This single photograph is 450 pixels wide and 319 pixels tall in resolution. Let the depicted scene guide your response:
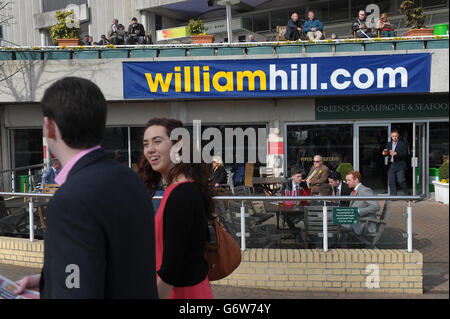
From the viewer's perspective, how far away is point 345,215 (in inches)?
201

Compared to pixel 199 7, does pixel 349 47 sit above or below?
below

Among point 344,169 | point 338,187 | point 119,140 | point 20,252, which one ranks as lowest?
point 20,252

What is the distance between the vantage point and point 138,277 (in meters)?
1.54

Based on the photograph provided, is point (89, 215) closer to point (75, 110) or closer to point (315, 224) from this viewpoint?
point (75, 110)

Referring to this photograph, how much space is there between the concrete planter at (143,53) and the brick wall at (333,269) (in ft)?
29.5

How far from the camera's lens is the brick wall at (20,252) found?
595 cm

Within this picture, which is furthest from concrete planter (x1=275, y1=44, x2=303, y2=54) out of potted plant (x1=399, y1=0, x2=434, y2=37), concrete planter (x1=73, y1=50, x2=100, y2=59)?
concrete planter (x1=73, y1=50, x2=100, y2=59)

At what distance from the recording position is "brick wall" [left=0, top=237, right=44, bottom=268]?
5.95m

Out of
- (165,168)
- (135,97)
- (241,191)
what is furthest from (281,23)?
(165,168)

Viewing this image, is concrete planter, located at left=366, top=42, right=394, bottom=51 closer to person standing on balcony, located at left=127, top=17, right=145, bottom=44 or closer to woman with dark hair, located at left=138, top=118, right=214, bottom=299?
person standing on balcony, located at left=127, top=17, right=145, bottom=44

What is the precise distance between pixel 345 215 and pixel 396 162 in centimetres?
736

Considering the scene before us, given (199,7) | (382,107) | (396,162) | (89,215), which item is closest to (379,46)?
(382,107)

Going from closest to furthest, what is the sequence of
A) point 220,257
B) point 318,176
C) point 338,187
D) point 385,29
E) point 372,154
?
point 220,257, point 338,187, point 318,176, point 385,29, point 372,154
